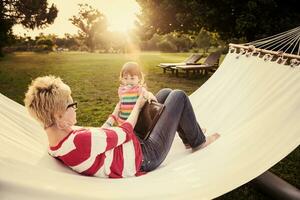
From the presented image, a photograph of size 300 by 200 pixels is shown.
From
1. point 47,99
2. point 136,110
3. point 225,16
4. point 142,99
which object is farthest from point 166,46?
point 47,99

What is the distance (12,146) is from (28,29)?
1820 centimetres

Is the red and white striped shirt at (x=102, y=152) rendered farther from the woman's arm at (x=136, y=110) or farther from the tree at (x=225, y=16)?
the tree at (x=225, y=16)

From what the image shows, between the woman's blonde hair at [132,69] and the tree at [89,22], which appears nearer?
the woman's blonde hair at [132,69]

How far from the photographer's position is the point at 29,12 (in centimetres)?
1817

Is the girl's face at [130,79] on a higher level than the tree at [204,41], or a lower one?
higher

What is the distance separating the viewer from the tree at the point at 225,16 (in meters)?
8.50

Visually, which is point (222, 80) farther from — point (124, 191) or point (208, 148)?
point (124, 191)

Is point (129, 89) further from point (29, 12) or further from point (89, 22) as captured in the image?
point (89, 22)

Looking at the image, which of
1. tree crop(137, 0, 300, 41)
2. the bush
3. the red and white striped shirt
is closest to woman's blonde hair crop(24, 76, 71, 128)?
the red and white striped shirt

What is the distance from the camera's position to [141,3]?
11.1 meters

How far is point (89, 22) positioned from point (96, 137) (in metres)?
36.3

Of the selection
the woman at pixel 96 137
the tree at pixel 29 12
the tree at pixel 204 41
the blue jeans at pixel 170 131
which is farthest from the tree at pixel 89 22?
the woman at pixel 96 137

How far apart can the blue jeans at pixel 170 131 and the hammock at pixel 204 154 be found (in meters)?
0.07

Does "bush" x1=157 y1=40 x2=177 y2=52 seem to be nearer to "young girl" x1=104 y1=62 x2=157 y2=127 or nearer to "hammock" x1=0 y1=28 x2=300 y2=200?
"hammock" x1=0 y1=28 x2=300 y2=200
